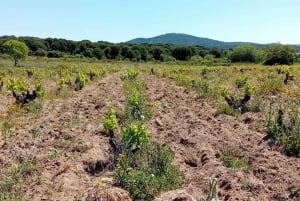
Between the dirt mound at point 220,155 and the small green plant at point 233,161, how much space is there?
10cm

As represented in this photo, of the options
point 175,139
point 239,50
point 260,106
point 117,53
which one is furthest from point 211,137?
point 117,53

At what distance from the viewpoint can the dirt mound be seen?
5.85m

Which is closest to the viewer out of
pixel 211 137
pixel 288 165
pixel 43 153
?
pixel 288 165

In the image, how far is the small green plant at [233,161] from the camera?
700 centimetres

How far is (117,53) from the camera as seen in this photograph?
3679 inches

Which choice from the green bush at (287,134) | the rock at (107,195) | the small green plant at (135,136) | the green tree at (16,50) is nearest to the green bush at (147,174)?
the small green plant at (135,136)

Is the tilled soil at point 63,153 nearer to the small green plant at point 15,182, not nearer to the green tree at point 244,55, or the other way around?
the small green plant at point 15,182

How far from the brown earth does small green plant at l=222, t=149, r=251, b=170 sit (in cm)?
12

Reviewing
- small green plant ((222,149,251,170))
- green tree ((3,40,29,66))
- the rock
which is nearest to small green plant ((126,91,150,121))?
small green plant ((222,149,251,170))

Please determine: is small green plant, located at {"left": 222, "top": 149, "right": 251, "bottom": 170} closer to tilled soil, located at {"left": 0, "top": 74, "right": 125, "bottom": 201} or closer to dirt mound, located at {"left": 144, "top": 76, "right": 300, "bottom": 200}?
dirt mound, located at {"left": 144, "top": 76, "right": 300, "bottom": 200}

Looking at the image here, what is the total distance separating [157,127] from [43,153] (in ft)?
10.3

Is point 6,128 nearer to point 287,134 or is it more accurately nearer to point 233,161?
point 233,161

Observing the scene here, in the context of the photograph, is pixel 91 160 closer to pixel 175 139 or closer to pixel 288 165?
pixel 175 139

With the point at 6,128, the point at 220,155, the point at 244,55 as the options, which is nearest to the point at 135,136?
the point at 220,155
